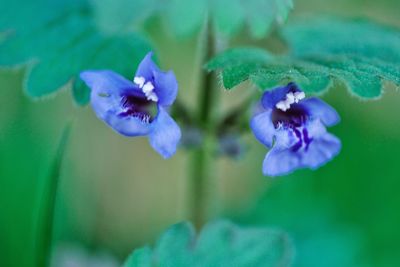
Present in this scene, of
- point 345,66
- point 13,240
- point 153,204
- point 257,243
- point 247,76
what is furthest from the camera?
point 153,204

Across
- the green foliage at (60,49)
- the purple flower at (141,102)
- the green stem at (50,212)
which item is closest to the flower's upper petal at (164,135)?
the purple flower at (141,102)

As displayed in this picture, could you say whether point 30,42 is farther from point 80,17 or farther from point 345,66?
point 345,66

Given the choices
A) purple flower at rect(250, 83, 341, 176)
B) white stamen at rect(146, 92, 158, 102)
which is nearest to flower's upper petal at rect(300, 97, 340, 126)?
purple flower at rect(250, 83, 341, 176)

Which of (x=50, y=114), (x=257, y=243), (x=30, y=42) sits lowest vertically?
(x=257, y=243)

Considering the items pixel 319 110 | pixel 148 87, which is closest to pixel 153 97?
pixel 148 87

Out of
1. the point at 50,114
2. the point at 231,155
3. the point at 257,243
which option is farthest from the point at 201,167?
the point at 50,114

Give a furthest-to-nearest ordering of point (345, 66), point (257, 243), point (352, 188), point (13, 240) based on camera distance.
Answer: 1. point (352, 188)
2. point (13, 240)
3. point (257, 243)
4. point (345, 66)

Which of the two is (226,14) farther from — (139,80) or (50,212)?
(50,212)

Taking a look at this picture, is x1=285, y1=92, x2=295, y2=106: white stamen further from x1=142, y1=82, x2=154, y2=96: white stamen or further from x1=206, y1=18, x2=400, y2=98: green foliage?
x1=142, y1=82, x2=154, y2=96: white stamen
